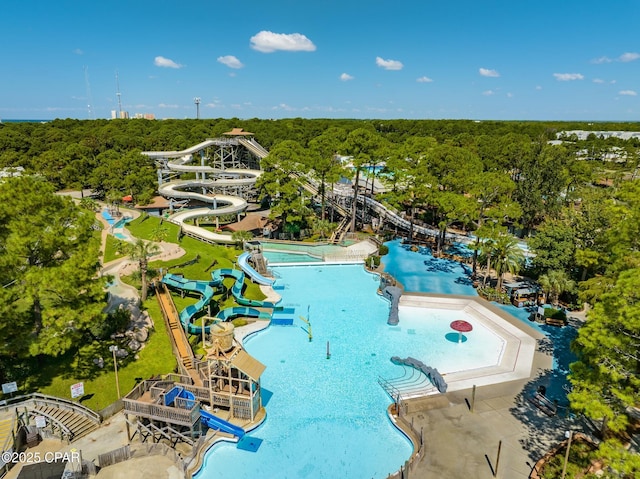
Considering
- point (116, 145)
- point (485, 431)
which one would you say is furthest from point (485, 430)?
point (116, 145)

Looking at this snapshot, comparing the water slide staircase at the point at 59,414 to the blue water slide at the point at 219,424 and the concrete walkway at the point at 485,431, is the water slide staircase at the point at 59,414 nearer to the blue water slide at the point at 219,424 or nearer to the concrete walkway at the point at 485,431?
Result: the blue water slide at the point at 219,424

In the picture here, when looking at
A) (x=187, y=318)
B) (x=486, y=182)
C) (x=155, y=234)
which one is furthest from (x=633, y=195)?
(x=155, y=234)

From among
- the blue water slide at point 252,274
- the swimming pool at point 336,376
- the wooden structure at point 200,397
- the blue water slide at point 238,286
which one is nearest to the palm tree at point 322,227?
the blue water slide at point 252,274

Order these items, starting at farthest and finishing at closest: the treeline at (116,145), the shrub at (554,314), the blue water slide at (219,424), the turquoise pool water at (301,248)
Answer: the treeline at (116,145)
the turquoise pool water at (301,248)
the shrub at (554,314)
the blue water slide at (219,424)

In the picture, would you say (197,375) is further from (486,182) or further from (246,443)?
(486,182)

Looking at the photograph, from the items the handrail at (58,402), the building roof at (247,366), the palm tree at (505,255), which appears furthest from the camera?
the palm tree at (505,255)

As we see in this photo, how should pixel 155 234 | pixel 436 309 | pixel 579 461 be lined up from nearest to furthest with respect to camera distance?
pixel 579 461 < pixel 436 309 < pixel 155 234
